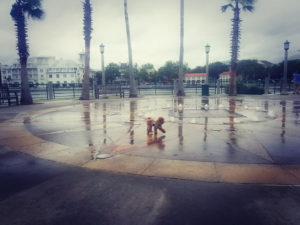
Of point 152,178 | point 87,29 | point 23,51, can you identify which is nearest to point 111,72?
point 87,29

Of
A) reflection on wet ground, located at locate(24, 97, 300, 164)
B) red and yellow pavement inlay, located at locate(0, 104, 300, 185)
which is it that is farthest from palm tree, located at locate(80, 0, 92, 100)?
red and yellow pavement inlay, located at locate(0, 104, 300, 185)

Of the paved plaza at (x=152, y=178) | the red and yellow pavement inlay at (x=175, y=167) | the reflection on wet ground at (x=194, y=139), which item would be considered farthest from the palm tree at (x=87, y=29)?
the red and yellow pavement inlay at (x=175, y=167)

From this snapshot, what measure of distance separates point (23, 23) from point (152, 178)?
1459 centimetres

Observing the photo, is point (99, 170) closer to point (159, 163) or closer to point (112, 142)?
point (159, 163)

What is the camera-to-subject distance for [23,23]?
13281 millimetres

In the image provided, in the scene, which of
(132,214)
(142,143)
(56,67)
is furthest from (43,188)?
(56,67)

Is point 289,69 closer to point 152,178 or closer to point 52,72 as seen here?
point 152,178

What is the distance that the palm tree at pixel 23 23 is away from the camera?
43.0 ft

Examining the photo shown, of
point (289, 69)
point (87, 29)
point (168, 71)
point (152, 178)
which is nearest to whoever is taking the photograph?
point (152, 178)

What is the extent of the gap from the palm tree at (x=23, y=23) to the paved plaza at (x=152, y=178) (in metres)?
9.79

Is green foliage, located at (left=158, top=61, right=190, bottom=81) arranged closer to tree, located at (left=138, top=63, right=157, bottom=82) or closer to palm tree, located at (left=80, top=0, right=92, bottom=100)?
tree, located at (left=138, top=63, right=157, bottom=82)

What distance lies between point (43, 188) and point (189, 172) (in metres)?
2.00

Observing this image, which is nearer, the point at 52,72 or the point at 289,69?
the point at 289,69

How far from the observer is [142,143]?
4.65 m
